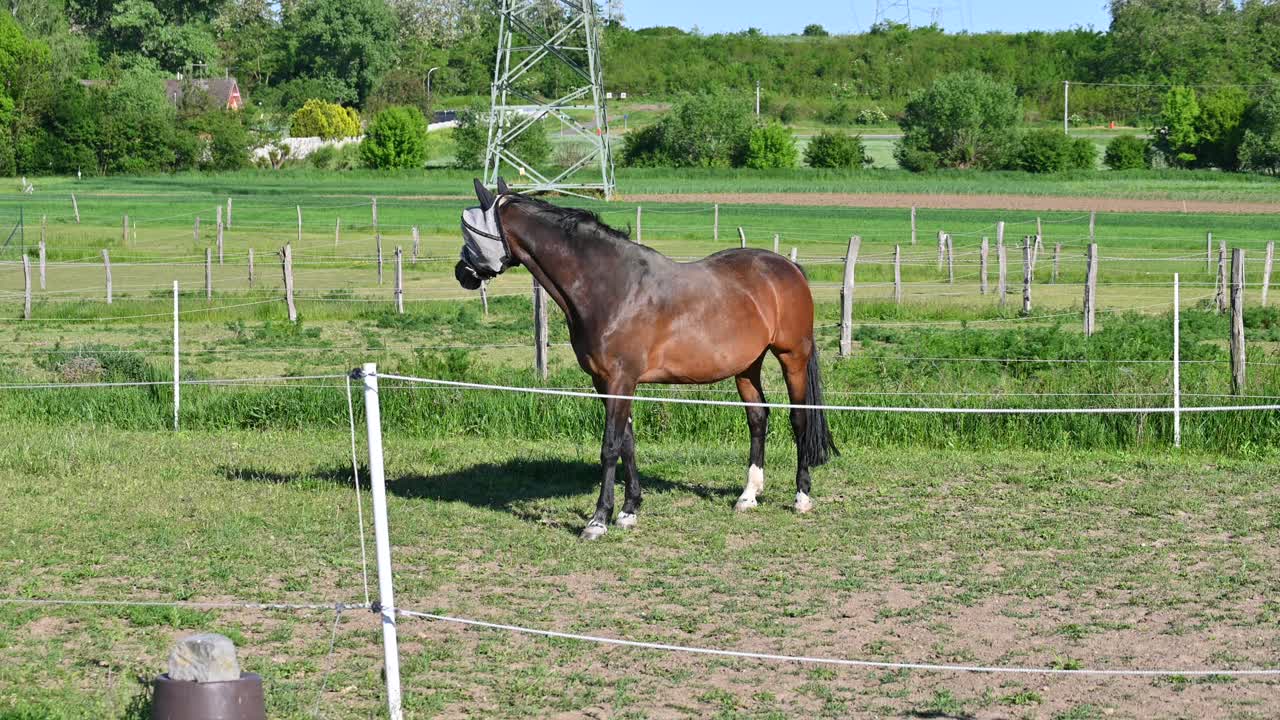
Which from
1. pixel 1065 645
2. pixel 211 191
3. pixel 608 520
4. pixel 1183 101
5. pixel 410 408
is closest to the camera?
pixel 1065 645

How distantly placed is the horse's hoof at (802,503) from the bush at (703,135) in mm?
63352

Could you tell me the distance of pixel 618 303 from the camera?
1011cm

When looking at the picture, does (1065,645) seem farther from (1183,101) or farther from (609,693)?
(1183,101)

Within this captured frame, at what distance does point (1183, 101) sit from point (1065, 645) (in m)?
72.1

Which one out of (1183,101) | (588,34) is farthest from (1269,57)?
(588,34)

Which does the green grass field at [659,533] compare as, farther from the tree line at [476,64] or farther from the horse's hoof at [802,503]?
the tree line at [476,64]

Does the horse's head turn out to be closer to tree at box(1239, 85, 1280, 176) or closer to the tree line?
tree at box(1239, 85, 1280, 176)

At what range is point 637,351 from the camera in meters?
10.1

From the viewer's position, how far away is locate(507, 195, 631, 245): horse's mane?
1014 centimetres

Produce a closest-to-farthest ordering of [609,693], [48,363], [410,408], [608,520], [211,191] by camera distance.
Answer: [609,693] < [608,520] < [410,408] < [48,363] < [211,191]

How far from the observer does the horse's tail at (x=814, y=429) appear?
10906 mm

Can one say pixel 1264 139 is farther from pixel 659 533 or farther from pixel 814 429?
pixel 659 533

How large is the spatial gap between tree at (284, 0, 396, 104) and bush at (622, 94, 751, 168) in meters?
33.7

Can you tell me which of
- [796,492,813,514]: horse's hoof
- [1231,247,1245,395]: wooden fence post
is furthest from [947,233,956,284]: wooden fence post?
[796,492,813,514]: horse's hoof
